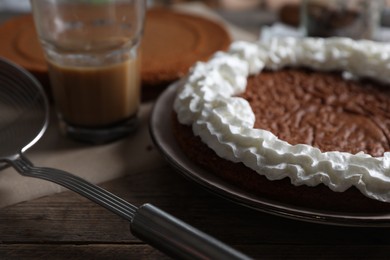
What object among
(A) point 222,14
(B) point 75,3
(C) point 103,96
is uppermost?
(B) point 75,3

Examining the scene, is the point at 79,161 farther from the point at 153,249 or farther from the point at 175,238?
the point at 175,238

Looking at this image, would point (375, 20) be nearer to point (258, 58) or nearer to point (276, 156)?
point (258, 58)

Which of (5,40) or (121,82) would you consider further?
(5,40)

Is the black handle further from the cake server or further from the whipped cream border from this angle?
the whipped cream border

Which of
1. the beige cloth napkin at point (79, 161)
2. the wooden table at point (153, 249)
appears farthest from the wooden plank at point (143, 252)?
the beige cloth napkin at point (79, 161)

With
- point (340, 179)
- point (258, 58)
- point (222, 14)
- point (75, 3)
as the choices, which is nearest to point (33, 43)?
point (75, 3)

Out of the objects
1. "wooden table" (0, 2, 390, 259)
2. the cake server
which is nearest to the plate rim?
"wooden table" (0, 2, 390, 259)

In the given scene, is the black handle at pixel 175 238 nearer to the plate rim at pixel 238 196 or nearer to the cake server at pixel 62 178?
the cake server at pixel 62 178

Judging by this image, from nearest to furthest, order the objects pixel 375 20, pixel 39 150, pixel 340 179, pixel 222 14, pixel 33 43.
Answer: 1. pixel 340 179
2. pixel 39 150
3. pixel 33 43
4. pixel 375 20
5. pixel 222 14
